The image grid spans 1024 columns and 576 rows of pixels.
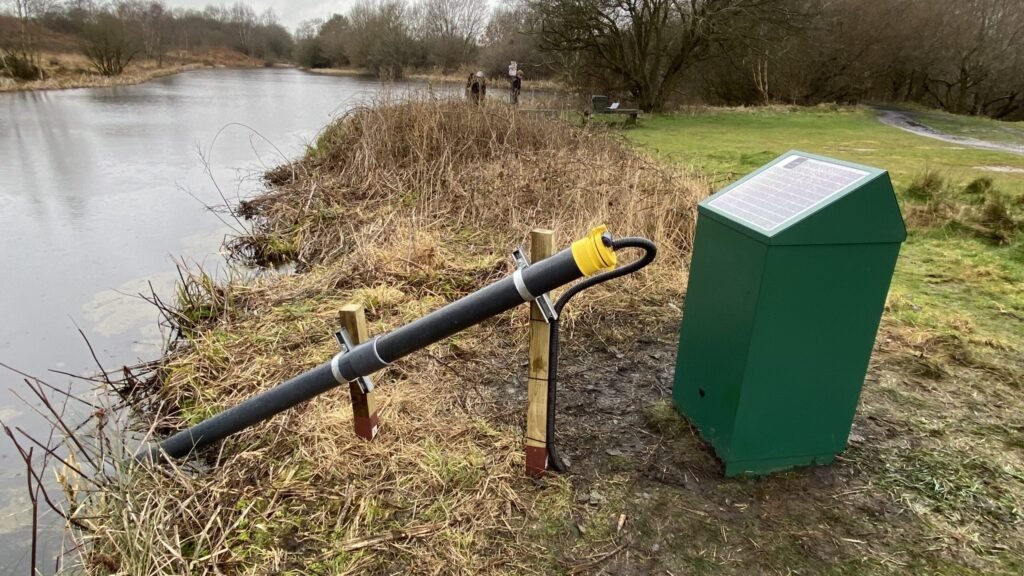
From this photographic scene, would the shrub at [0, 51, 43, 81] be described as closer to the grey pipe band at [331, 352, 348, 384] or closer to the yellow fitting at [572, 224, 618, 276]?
the grey pipe band at [331, 352, 348, 384]

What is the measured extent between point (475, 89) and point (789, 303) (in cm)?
814

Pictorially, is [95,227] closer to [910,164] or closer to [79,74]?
[910,164]

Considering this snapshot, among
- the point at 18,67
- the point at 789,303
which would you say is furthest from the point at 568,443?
the point at 18,67

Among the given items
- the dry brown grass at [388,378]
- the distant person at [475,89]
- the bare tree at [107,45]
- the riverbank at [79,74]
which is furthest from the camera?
the bare tree at [107,45]

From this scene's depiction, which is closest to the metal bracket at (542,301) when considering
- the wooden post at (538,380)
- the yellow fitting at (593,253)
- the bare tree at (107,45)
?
the wooden post at (538,380)

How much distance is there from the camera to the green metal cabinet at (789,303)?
6.46 feet

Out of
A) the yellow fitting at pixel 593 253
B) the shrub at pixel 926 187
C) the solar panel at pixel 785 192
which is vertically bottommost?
the shrub at pixel 926 187

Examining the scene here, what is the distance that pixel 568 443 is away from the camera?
259cm

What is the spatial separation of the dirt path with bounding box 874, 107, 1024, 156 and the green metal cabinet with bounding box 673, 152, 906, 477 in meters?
12.1

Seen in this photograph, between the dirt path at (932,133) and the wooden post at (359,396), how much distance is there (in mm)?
13385

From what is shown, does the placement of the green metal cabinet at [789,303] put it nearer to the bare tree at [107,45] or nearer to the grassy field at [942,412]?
the grassy field at [942,412]

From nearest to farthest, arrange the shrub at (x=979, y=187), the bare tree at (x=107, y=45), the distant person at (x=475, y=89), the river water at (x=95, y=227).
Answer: the river water at (x=95, y=227), the shrub at (x=979, y=187), the distant person at (x=475, y=89), the bare tree at (x=107, y=45)

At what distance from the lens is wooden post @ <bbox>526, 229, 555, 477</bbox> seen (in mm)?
2113

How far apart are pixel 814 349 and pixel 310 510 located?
210cm
